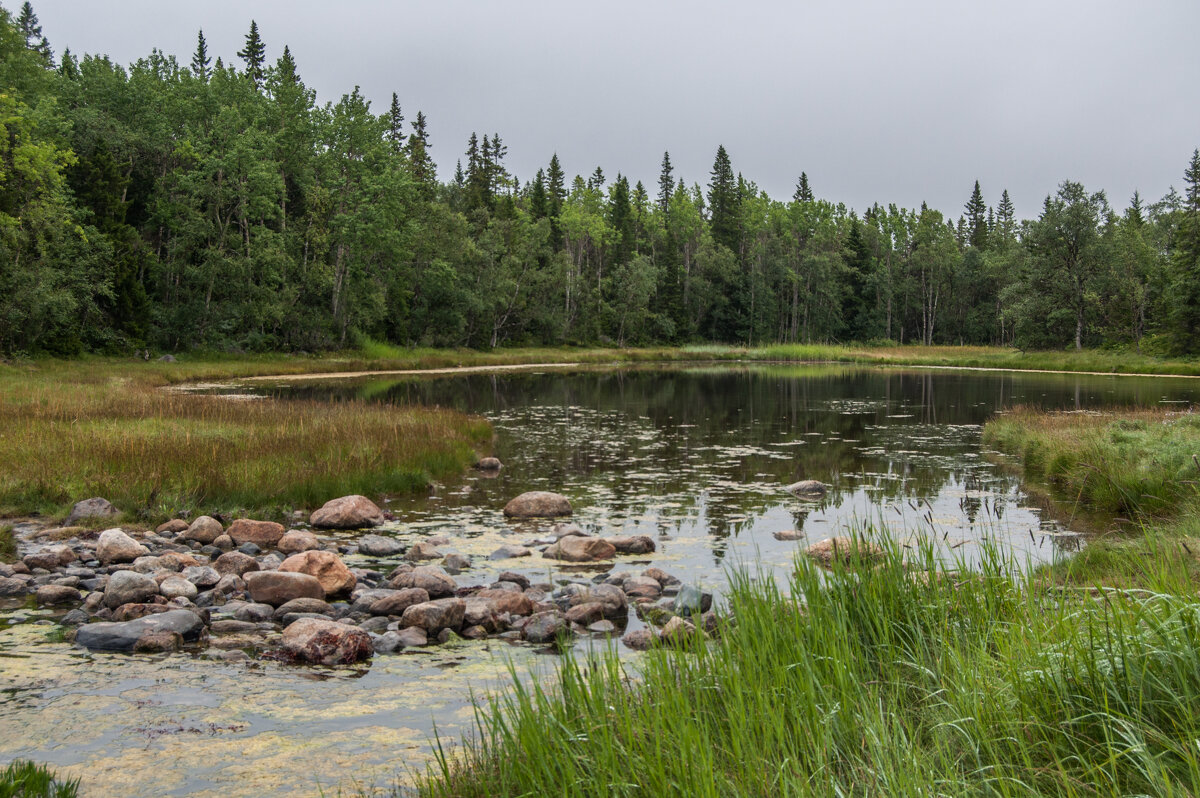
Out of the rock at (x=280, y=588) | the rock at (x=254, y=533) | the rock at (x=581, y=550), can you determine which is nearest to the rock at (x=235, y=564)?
the rock at (x=280, y=588)

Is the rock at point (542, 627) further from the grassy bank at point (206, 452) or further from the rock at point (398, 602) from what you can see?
the grassy bank at point (206, 452)

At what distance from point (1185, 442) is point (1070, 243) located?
67.4 metres

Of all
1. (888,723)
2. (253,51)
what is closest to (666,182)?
(253,51)

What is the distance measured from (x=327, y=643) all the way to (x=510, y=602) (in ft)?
6.96

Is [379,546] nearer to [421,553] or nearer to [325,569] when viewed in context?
[421,553]

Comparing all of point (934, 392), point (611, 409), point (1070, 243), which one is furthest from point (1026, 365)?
point (611, 409)

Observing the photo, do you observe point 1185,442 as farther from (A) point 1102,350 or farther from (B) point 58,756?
(A) point 1102,350

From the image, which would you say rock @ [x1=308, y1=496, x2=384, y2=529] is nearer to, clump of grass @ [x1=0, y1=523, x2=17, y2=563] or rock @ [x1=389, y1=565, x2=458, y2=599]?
rock @ [x1=389, y1=565, x2=458, y2=599]

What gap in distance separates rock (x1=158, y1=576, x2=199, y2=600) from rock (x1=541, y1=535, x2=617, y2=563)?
15.4 feet

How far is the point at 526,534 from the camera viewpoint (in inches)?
532

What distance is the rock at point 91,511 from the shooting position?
12727 mm

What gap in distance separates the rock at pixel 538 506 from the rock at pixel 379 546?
2.83 metres

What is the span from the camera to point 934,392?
44.8 meters

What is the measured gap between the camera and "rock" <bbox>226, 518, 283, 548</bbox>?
40.3 feet
